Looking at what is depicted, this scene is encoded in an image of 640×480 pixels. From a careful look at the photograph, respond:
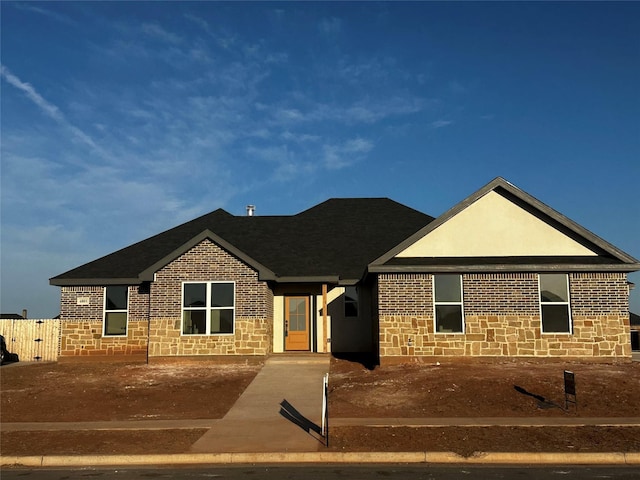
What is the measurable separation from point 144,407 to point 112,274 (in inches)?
321

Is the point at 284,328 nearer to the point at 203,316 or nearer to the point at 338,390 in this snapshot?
the point at 203,316

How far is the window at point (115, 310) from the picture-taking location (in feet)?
66.8

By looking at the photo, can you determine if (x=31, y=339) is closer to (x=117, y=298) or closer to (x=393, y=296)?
(x=117, y=298)

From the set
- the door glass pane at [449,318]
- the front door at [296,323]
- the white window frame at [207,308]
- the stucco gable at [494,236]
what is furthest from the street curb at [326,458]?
the front door at [296,323]

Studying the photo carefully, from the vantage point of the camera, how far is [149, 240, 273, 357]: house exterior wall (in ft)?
61.5

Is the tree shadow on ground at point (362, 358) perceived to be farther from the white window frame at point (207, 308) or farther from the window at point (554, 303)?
the window at point (554, 303)

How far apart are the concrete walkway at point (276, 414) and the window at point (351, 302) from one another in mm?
3234

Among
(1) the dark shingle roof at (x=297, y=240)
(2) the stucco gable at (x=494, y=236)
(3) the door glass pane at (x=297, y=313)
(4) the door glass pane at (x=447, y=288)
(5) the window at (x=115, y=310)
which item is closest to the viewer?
(4) the door glass pane at (x=447, y=288)

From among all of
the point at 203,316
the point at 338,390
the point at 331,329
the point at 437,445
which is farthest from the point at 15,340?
the point at 437,445

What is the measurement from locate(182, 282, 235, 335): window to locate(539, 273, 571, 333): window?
393 inches

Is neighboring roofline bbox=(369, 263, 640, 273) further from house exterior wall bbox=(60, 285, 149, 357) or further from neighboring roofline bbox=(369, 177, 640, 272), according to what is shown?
Answer: house exterior wall bbox=(60, 285, 149, 357)

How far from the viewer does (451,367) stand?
16750 millimetres

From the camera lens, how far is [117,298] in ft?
67.3

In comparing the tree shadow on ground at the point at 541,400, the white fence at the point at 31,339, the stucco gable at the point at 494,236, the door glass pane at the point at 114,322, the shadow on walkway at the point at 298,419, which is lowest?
the shadow on walkway at the point at 298,419
